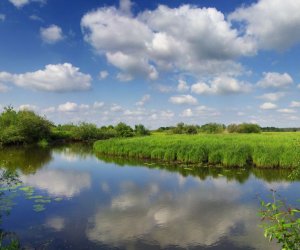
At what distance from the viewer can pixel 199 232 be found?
11266 millimetres

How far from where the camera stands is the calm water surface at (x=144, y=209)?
10.5m

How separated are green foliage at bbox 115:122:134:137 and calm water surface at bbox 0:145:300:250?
47657 millimetres

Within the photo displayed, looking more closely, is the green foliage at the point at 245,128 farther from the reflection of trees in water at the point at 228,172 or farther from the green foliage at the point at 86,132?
the reflection of trees in water at the point at 228,172

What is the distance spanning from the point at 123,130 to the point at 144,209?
2363 inches

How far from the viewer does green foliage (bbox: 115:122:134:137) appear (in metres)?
72.1

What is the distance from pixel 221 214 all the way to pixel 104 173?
12.8 metres

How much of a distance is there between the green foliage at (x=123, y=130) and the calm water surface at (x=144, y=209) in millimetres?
47657

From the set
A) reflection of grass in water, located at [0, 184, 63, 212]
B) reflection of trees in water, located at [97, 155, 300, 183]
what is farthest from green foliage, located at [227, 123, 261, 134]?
reflection of grass in water, located at [0, 184, 63, 212]

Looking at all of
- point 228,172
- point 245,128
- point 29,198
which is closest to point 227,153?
point 228,172

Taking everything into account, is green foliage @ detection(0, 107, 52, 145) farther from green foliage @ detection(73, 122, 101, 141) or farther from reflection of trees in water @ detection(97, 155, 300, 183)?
reflection of trees in water @ detection(97, 155, 300, 183)

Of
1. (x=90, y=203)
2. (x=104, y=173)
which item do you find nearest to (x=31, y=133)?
(x=104, y=173)

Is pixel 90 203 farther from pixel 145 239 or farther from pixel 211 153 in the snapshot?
pixel 211 153

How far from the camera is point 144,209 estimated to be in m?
14.0

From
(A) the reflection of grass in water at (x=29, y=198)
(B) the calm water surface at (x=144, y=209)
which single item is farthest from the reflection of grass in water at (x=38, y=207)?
(B) the calm water surface at (x=144, y=209)
